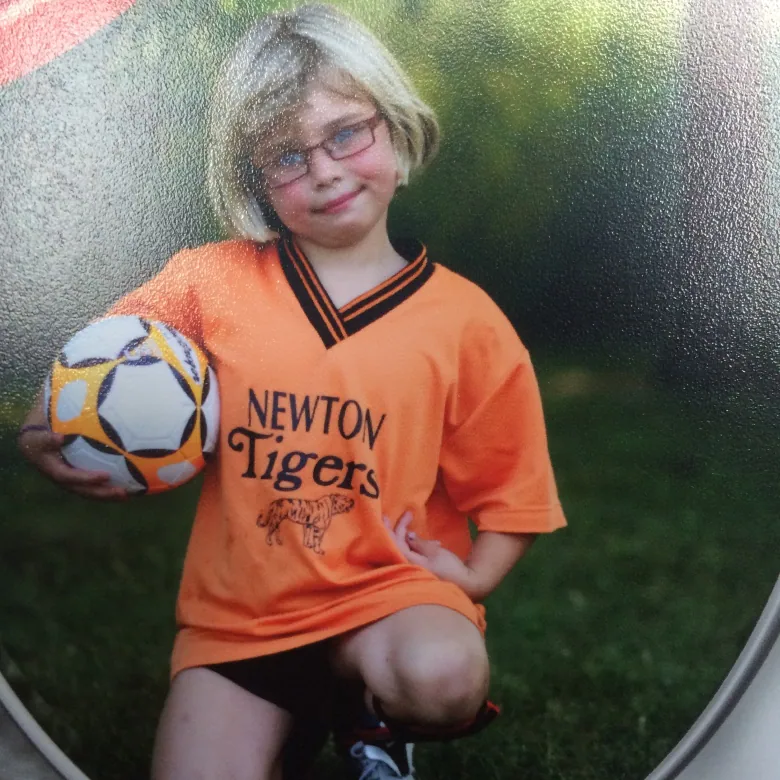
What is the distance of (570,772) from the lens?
6.84 ft

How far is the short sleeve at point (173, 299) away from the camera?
1980 millimetres

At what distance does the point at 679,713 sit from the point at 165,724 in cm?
108

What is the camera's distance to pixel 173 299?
6.56 feet

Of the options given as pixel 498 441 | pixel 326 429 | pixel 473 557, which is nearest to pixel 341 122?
pixel 326 429

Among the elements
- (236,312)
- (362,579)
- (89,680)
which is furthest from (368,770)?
(236,312)

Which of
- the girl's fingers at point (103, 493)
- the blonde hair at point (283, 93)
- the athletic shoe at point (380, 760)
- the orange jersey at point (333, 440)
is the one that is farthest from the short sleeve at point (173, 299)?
the athletic shoe at point (380, 760)

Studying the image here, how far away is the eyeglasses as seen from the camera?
1964 mm

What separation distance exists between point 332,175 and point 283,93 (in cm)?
19

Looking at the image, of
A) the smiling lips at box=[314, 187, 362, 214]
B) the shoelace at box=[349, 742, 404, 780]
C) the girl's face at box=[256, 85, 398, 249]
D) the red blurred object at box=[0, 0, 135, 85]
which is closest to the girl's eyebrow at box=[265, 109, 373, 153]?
the girl's face at box=[256, 85, 398, 249]

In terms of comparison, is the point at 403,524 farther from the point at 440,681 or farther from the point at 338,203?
the point at 338,203

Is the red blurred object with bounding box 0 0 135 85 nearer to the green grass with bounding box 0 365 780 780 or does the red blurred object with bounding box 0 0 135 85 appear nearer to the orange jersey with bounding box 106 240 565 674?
the orange jersey with bounding box 106 240 565 674

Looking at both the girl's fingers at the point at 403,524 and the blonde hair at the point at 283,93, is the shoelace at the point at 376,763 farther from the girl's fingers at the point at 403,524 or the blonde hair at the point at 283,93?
the blonde hair at the point at 283,93

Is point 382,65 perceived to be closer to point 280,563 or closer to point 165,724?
point 280,563

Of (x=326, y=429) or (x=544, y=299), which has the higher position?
(x=544, y=299)
